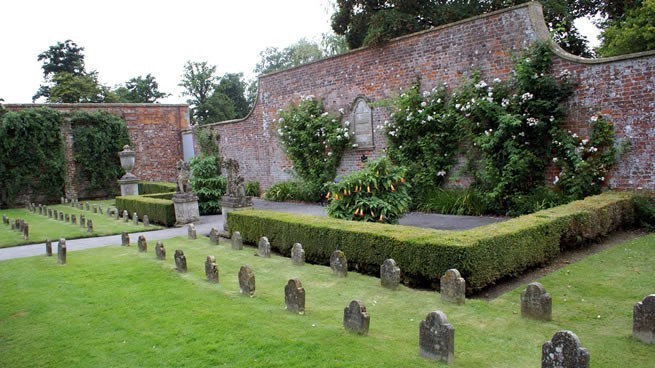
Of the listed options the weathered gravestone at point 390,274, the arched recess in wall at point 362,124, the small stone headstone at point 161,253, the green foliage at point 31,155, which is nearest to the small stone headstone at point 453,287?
the weathered gravestone at point 390,274

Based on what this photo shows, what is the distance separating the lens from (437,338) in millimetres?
4344

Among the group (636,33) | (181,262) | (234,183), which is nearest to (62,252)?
(181,262)

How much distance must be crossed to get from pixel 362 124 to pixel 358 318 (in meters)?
12.1

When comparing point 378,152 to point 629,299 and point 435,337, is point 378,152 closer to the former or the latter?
point 629,299

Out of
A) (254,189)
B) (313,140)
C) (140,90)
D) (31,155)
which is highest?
(140,90)

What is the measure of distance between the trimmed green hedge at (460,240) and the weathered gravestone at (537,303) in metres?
1.01

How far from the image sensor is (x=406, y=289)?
22.1ft

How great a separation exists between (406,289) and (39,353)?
460cm

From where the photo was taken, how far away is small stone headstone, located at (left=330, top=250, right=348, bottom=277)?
7523 millimetres

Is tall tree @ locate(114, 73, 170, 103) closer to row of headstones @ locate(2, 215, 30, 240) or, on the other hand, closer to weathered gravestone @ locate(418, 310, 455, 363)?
row of headstones @ locate(2, 215, 30, 240)

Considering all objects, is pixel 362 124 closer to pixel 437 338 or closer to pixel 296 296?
pixel 296 296

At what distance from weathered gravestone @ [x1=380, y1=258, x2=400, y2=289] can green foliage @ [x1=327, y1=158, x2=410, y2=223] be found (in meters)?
2.57

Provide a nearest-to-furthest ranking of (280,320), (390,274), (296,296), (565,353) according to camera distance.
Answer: (565,353) < (280,320) < (296,296) < (390,274)

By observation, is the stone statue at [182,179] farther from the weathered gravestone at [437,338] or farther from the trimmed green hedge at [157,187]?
the weathered gravestone at [437,338]
